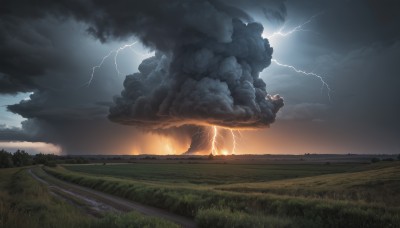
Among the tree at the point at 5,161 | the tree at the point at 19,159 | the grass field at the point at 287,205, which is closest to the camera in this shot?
the grass field at the point at 287,205

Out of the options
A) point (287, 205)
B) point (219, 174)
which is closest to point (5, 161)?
point (219, 174)

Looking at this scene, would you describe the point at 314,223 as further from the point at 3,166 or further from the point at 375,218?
the point at 3,166

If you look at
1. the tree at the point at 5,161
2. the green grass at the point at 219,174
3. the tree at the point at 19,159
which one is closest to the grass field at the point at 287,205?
the green grass at the point at 219,174

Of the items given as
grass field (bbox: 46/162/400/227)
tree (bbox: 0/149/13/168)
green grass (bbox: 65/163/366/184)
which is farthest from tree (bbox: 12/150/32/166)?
grass field (bbox: 46/162/400/227)

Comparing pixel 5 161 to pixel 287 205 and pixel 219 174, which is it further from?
pixel 287 205

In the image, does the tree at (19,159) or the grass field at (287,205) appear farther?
the tree at (19,159)

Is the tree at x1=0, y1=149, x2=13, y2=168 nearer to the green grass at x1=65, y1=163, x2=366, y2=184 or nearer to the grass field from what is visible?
the green grass at x1=65, y1=163, x2=366, y2=184

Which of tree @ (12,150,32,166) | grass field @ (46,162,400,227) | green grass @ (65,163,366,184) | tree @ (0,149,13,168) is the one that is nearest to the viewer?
grass field @ (46,162,400,227)

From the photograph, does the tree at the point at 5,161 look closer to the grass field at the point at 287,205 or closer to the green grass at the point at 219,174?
the green grass at the point at 219,174

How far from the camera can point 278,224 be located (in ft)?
50.6

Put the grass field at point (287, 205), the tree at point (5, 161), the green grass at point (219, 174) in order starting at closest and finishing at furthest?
the grass field at point (287, 205) → the green grass at point (219, 174) → the tree at point (5, 161)

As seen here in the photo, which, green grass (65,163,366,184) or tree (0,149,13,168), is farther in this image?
tree (0,149,13,168)

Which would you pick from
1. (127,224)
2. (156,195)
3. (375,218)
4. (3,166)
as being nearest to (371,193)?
(375,218)

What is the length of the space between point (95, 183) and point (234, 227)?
33635 millimetres
